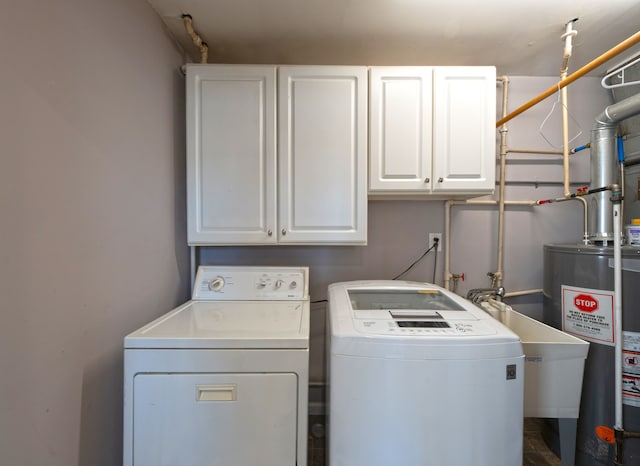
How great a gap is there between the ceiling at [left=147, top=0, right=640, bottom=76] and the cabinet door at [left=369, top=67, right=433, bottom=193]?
214 mm

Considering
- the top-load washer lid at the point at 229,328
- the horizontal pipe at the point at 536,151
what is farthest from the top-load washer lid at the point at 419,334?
the horizontal pipe at the point at 536,151

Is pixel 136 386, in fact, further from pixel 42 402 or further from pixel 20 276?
pixel 20 276

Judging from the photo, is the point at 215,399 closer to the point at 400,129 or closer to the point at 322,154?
the point at 322,154

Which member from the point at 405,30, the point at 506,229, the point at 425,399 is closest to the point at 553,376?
the point at 425,399

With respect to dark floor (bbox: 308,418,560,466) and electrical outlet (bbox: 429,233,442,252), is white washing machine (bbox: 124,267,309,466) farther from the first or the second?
electrical outlet (bbox: 429,233,442,252)

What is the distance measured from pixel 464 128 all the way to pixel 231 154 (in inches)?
48.3

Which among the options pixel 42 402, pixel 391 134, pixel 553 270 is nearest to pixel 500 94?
pixel 391 134

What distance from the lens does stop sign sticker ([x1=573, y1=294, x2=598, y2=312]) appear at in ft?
3.88

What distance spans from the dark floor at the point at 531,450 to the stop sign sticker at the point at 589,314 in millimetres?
760

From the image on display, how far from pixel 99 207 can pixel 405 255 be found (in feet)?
5.25

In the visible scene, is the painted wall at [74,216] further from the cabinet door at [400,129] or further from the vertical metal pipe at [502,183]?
the vertical metal pipe at [502,183]

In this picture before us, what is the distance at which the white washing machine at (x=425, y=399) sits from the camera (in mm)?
848

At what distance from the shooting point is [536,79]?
1728mm

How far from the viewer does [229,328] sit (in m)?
0.98
